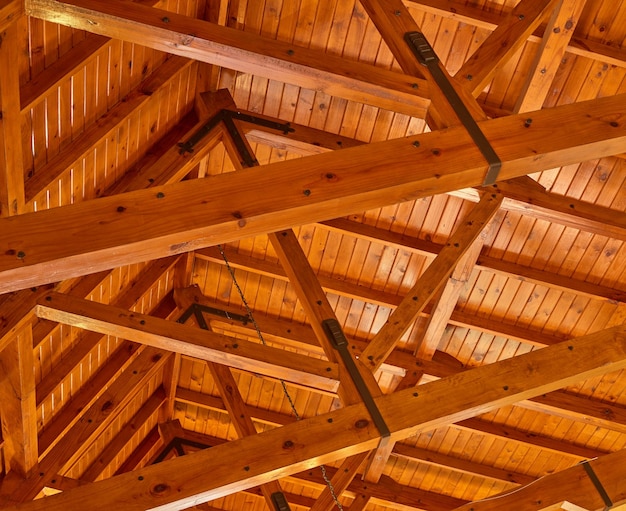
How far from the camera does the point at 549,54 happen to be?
16.2 feet

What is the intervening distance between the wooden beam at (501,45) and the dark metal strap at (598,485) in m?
1.85

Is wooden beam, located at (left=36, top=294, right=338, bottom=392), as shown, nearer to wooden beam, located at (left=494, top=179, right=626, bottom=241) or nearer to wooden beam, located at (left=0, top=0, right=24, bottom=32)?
wooden beam, located at (left=0, top=0, right=24, bottom=32)

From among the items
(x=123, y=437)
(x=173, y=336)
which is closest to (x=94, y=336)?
(x=173, y=336)

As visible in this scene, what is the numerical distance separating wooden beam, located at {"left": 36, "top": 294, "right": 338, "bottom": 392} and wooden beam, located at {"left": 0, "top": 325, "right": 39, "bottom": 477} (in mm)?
229

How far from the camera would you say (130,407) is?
270 inches

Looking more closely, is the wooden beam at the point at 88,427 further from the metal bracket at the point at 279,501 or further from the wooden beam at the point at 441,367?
the metal bracket at the point at 279,501

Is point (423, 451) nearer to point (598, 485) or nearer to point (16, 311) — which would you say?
point (598, 485)

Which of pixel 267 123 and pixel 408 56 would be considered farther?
pixel 267 123

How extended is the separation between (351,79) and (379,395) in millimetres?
1379

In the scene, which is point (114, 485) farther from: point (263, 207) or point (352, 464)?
point (352, 464)

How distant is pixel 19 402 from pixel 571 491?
2.84 metres

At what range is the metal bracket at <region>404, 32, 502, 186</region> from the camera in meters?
3.05

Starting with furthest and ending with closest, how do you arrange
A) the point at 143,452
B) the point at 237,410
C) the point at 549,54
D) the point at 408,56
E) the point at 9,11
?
the point at 143,452 < the point at 237,410 < the point at 549,54 < the point at 408,56 < the point at 9,11

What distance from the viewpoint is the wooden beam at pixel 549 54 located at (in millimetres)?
4714
